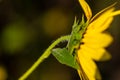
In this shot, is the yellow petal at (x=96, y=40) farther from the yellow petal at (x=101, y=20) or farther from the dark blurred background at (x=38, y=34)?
the dark blurred background at (x=38, y=34)

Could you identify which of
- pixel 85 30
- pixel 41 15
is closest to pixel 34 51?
pixel 41 15

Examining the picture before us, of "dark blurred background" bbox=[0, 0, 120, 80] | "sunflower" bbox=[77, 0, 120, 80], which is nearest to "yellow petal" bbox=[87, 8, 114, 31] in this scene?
"sunflower" bbox=[77, 0, 120, 80]

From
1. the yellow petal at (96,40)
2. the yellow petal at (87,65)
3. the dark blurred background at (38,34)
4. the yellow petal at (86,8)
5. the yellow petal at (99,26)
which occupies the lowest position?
the dark blurred background at (38,34)

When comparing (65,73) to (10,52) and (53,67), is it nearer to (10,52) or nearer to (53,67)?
(53,67)

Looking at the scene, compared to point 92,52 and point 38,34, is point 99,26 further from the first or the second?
point 38,34

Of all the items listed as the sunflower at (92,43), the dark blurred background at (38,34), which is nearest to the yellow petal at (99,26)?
the sunflower at (92,43)

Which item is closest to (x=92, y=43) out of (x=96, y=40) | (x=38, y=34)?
(x=96, y=40)
